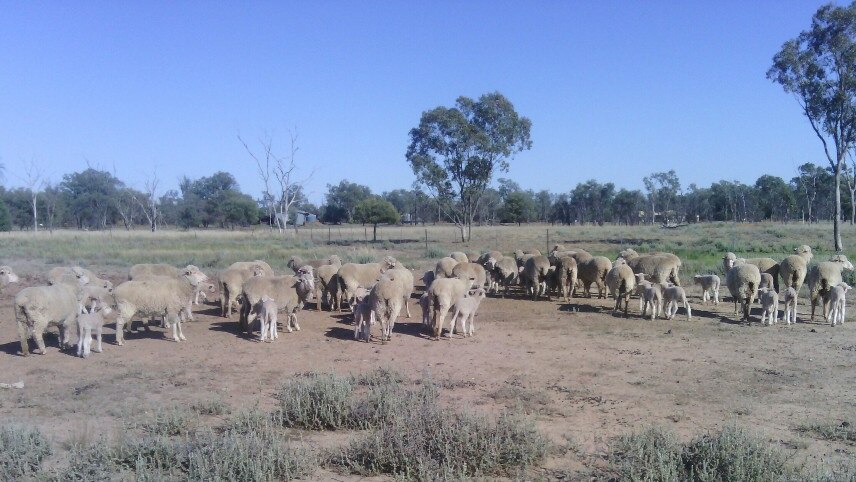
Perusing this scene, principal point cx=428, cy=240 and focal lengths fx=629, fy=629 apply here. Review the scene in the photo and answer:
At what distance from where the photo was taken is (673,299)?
15.4m

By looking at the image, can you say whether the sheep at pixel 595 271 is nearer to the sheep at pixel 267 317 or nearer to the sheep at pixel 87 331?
the sheep at pixel 267 317

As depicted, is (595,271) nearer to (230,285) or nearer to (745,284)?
(745,284)

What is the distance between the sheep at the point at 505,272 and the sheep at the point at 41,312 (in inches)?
483

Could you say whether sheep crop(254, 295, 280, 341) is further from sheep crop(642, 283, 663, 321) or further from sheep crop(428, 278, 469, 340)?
sheep crop(642, 283, 663, 321)

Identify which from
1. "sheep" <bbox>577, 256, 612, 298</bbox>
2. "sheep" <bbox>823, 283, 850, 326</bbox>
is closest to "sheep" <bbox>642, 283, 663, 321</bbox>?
"sheep" <bbox>577, 256, 612, 298</bbox>

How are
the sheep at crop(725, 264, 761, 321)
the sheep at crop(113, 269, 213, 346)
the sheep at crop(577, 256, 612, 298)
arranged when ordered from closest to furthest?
1. the sheep at crop(113, 269, 213, 346)
2. the sheep at crop(725, 264, 761, 321)
3. the sheep at crop(577, 256, 612, 298)

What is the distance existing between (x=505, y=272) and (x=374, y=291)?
7.97m

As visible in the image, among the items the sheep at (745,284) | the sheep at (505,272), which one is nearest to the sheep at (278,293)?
the sheep at (505,272)

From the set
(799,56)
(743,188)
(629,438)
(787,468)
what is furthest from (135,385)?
(743,188)

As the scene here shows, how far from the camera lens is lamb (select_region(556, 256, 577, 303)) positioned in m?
19.4

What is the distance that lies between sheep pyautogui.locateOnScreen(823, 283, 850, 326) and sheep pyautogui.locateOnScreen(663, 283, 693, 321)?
3.06 meters

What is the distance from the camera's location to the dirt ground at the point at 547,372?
813 centimetres

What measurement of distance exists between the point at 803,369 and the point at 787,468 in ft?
17.5

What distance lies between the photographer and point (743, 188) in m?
97.2
